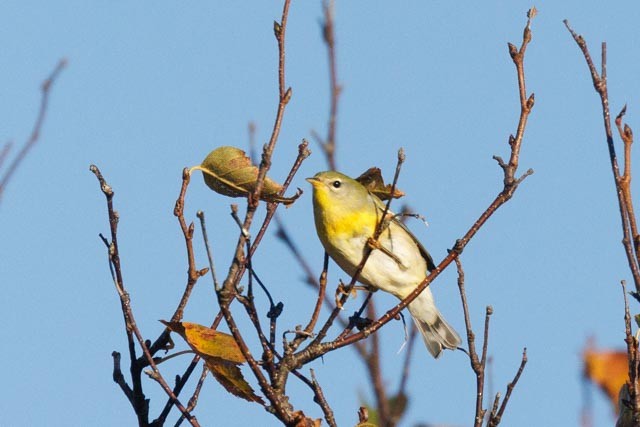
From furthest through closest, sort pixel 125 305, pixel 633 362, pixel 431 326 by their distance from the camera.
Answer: pixel 431 326 → pixel 633 362 → pixel 125 305

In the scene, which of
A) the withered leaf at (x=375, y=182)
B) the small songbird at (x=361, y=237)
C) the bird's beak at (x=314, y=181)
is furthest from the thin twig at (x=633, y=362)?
the bird's beak at (x=314, y=181)

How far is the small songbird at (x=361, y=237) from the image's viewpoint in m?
4.86

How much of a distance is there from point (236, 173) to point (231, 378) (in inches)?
25.4

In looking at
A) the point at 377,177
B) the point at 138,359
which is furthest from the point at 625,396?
the point at 138,359

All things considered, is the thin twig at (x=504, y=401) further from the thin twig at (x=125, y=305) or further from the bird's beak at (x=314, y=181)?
the bird's beak at (x=314, y=181)

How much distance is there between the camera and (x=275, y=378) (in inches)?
105

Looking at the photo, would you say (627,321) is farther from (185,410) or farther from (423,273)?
(423,273)

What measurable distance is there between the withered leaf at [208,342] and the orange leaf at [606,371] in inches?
80.2

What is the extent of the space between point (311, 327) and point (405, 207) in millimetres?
1825

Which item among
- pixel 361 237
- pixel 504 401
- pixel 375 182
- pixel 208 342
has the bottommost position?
pixel 504 401

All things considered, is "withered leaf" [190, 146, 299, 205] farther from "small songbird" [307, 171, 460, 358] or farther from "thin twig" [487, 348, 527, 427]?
"small songbird" [307, 171, 460, 358]

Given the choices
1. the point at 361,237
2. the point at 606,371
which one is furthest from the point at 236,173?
the point at 606,371

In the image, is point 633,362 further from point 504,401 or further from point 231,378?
point 231,378

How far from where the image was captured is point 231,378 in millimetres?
2793
